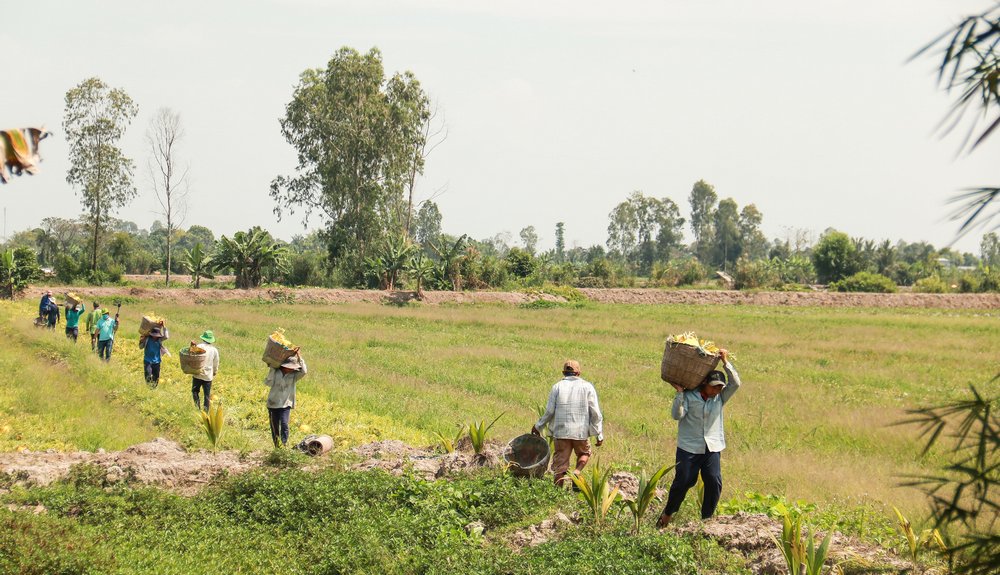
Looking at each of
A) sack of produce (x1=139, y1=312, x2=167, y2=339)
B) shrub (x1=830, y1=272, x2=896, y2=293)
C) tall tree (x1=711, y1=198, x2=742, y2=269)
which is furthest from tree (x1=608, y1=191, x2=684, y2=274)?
sack of produce (x1=139, y1=312, x2=167, y2=339)

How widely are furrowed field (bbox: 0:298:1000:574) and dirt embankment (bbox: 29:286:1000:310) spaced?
375 inches

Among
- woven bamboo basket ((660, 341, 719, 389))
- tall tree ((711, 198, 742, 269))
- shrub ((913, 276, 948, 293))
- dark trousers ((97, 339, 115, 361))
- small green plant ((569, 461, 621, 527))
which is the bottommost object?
small green plant ((569, 461, 621, 527))

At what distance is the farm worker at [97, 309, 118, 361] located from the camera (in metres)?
17.0

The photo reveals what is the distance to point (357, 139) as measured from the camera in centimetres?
5347

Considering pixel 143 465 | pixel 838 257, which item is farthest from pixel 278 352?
pixel 838 257

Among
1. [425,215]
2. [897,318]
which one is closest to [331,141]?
[897,318]

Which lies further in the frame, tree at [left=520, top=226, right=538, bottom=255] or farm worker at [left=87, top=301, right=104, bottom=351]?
tree at [left=520, top=226, right=538, bottom=255]

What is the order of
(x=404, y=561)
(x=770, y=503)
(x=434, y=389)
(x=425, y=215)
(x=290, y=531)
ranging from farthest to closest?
(x=425, y=215) < (x=434, y=389) < (x=770, y=503) < (x=290, y=531) < (x=404, y=561)

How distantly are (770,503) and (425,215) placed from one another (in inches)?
4950

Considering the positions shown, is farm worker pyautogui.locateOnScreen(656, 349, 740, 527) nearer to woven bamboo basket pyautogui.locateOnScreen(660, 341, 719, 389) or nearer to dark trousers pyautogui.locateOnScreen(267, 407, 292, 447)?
woven bamboo basket pyautogui.locateOnScreen(660, 341, 719, 389)

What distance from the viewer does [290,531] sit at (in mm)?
7043

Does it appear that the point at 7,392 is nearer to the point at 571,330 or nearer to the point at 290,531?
the point at 290,531

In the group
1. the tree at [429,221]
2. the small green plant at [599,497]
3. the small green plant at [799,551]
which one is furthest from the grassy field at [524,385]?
the tree at [429,221]

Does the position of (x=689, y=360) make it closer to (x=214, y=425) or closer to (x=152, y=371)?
(x=214, y=425)
